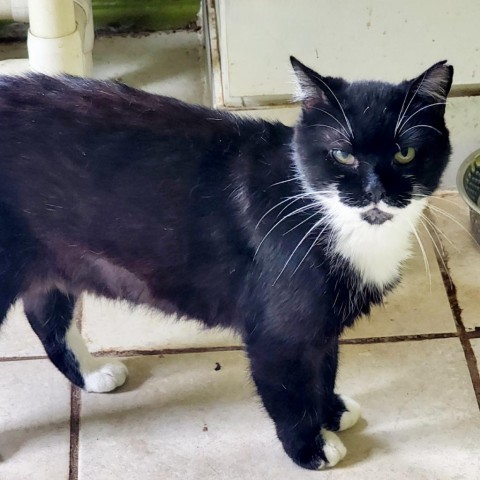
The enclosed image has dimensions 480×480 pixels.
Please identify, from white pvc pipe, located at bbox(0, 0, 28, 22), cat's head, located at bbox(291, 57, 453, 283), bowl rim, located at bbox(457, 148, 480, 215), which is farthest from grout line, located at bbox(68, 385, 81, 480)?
white pvc pipe, located at bbox(0, 0, 28, 22)

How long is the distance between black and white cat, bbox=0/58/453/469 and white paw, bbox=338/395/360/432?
20cm

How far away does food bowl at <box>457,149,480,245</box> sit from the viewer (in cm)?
182

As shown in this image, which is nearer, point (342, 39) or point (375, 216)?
point (375, 216)

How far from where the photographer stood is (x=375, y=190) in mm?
1162

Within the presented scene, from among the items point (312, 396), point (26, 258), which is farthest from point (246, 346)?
point (26, 258)

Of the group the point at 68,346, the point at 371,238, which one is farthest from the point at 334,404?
the point at 68,346

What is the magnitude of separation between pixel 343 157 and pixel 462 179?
0.74m

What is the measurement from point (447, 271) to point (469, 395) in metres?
0.33

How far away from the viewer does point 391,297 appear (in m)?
1.78

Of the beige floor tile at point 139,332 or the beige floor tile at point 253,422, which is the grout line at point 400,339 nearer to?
the beige floor tile at point 253,422

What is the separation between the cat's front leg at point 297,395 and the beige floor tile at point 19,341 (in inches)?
20.7

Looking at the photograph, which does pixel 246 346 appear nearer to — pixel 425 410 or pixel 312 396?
pixel 312 396

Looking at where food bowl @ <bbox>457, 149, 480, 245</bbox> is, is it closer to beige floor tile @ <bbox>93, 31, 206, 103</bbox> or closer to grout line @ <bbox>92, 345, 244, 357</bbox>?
grout line @ <bbox>92, 345, 244, 357</bbox>

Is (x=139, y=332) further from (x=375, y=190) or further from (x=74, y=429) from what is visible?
(x=375, y=190)
